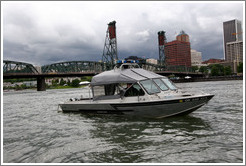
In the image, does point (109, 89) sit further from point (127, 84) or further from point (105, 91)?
point (127, 84)

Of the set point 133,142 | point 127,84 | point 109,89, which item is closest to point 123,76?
point 127,84

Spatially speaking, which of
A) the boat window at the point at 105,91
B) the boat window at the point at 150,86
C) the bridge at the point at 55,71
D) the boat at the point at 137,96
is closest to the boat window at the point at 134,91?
the boat at the point at 137,96

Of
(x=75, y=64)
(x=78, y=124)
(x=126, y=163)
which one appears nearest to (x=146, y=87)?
(x=78, y=124)

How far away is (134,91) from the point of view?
42.7 feet

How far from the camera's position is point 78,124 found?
41.7 feet

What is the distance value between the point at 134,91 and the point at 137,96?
40 centimetres

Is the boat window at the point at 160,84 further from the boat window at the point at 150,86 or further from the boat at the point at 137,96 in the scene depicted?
the boat window at the point at 150,86

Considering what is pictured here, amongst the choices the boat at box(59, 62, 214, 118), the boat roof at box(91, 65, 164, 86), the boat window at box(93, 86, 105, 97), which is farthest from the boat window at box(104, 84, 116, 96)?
the boat roof at box(91, 65, 164, 86)

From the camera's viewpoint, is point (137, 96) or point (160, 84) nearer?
point (137, 96)

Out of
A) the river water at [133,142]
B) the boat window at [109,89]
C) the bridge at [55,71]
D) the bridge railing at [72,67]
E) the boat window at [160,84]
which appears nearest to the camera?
the river water at [133,142]

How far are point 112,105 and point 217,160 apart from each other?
315 inches

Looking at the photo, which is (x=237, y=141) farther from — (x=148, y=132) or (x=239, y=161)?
(x=148, y=132)

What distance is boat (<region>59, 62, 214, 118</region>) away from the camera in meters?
11.5

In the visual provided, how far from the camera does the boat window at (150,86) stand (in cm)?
1266
